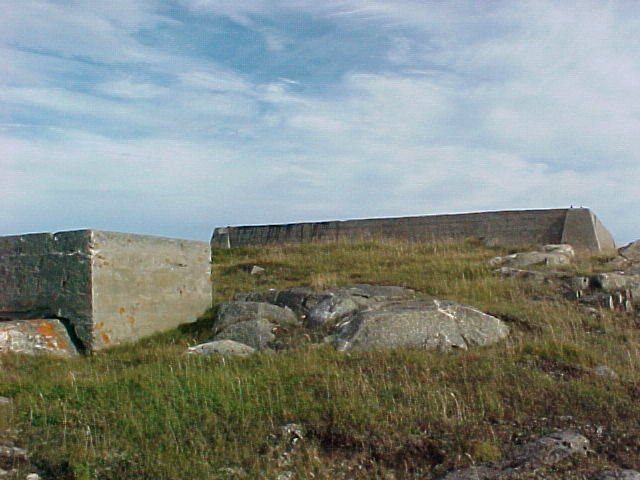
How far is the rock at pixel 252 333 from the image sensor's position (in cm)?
737

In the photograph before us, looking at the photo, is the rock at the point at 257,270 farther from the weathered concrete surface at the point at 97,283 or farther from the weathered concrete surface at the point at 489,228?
the weathered concrete surface at the point at 489,228

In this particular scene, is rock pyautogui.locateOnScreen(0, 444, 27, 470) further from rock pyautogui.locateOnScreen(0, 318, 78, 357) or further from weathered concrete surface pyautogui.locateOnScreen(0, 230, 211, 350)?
weathered concrete surface pyautogui.locateOnScreen(0, 230, 211, 350)

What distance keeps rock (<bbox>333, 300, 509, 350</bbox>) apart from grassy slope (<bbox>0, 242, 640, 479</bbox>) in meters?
0.32

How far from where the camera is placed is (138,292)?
8.30m

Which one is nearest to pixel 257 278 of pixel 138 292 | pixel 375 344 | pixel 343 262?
pixel 343 262

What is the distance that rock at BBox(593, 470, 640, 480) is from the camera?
3877mm

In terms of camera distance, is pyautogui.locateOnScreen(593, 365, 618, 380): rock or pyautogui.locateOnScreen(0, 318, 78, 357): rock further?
pyautogui.locateOnScreen(0, 318, 78, 357): rock

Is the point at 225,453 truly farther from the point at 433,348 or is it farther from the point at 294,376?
the point at 433,348

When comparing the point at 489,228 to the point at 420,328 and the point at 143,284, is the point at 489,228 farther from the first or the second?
the point at 143,284

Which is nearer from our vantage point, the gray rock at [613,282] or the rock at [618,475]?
the rock at [618,475]

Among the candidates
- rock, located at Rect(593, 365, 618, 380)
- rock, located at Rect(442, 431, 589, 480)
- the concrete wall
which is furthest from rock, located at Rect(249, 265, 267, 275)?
rock, located at Rect(442, 431, 589, 480)

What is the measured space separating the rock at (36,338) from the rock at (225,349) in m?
1.48

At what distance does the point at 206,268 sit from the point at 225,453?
531 centimetres

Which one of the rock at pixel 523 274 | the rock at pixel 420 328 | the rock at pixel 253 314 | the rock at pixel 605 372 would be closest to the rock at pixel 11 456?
the rock at pixel 420 328
